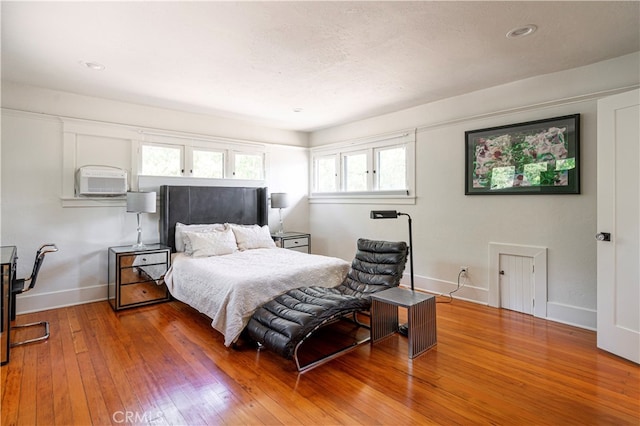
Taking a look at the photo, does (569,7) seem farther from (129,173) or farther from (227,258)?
(129,173)

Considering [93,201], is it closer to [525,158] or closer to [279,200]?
[279,200]

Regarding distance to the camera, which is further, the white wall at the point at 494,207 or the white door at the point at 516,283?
the white door at the point at 516,283

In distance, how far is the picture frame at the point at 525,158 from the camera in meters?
3.39

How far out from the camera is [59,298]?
4.02m

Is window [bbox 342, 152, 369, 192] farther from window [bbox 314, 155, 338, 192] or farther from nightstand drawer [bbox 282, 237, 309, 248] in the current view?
nightstand drawer [bbox 282, 237, 309, 248]

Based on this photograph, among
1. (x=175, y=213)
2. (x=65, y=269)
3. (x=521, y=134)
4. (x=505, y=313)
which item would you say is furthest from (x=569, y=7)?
(x=65, y=269)

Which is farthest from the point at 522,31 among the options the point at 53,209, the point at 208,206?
the point at 53,209

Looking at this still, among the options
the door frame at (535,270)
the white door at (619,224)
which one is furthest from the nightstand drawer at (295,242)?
the white door at (619,224)

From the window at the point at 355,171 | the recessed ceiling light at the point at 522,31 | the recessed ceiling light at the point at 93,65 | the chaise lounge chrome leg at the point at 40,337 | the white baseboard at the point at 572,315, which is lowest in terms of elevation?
the chaise lounge chrome leg at the point at 40,337

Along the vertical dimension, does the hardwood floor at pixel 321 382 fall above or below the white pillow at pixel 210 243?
below

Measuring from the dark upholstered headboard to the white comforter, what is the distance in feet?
1.96

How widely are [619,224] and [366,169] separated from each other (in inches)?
129

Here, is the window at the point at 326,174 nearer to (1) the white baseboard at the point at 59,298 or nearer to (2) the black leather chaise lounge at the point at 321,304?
(2) the black leather chaise lounge at the point at 321,304

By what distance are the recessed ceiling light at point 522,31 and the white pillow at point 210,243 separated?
12.2 feet
